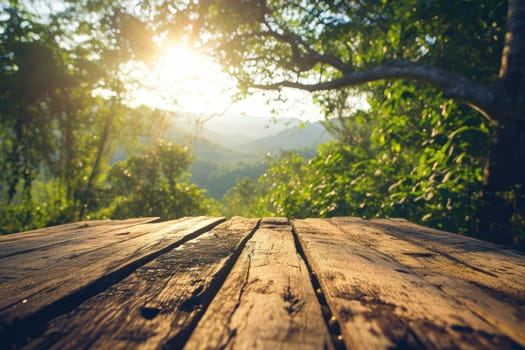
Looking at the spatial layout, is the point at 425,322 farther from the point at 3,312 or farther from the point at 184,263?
the point at 3,312

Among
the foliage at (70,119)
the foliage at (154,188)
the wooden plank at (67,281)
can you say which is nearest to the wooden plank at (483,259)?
the wooden plank at (67,281)

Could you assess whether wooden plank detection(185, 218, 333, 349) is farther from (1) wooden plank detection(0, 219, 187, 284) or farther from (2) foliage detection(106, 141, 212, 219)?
(2) foliage detection(106, 141, 212, 219)

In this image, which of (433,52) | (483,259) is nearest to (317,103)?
(433,52)

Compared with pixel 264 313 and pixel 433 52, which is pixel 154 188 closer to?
pixel 433 52

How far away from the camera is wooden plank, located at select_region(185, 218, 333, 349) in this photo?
553mm

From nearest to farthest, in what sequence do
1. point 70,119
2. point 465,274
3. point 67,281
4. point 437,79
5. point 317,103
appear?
point 67,281 < point 465,274 < point 437,79 < point 317,103 < point 70,119

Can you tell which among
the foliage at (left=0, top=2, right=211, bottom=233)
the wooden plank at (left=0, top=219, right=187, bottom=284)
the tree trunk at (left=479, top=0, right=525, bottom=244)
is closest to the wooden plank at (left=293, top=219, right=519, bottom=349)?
the wooden plank at (left=0, top=219, right=187, bottom=284)

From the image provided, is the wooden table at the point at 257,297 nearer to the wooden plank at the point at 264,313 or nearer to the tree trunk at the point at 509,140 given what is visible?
the wooden plank at the point at 264,313

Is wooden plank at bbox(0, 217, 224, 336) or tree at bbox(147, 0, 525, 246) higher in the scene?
tree at bbox(147, 0, 525, 246)

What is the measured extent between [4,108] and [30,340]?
8573 mm

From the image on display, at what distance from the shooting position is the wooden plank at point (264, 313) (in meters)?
0.55

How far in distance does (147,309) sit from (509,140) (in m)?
3.51

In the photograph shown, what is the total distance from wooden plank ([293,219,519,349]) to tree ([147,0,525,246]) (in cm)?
263

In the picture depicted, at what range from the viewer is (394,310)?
67 centimetres
